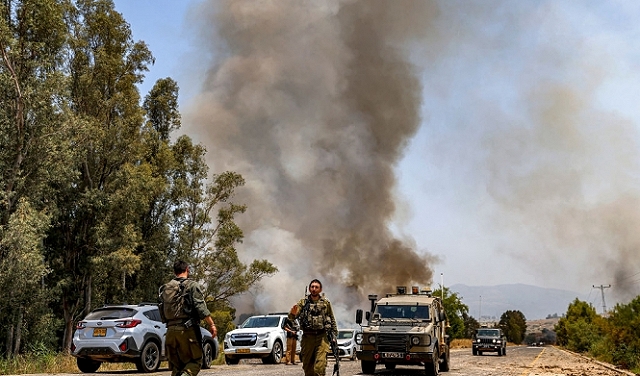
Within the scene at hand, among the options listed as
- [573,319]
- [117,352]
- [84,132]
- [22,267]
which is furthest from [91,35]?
[573,319]

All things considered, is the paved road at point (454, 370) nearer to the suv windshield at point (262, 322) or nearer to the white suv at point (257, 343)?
the white suv at point (257, 343)

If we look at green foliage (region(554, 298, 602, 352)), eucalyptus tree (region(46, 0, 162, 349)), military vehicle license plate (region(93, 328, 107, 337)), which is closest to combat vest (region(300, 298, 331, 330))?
military vehicle license plate (region(93, 328, 107, 337))

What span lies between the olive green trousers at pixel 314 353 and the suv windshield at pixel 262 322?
13.3m

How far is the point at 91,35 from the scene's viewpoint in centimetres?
3366

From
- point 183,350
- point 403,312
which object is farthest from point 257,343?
point 183,350

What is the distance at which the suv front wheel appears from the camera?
15.1 metres

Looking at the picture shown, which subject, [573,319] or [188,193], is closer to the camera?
[188,193]

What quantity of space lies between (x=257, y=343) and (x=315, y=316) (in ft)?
41.6

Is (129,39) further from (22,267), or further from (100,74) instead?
(22,267)

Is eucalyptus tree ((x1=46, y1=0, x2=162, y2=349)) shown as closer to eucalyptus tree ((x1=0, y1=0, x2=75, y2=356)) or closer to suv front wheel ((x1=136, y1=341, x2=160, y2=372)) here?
eucalyptus tree ((x1=0, y1=0, x2=75, y2=356))

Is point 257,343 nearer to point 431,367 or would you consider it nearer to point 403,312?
point 403,312

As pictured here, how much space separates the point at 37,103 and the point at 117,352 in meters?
14.9

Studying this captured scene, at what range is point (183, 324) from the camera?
296 inches

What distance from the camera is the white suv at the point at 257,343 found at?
21.6 metres
